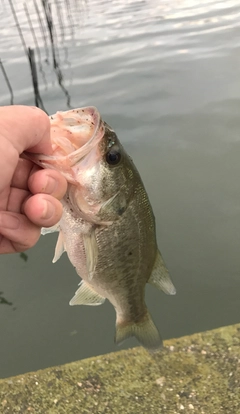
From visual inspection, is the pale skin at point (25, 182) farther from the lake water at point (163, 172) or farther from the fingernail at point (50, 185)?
the lake water at point (163, 172)

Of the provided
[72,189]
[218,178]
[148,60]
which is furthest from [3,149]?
[148,60]

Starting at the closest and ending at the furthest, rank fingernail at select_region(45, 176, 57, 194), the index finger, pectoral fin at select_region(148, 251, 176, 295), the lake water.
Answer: the index finger < fingernail at select_region(45, 176, 57, 194) < pectoral fin at select_region(148, 251, 176, 295) < the lake water

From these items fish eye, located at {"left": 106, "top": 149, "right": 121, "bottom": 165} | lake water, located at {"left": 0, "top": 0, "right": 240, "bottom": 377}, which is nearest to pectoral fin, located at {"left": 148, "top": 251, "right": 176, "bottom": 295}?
fish eye, located at {"left": 106, "top": 149, "right": 121, "bottom": 165}

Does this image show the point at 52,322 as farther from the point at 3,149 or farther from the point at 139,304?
the point at 3,149

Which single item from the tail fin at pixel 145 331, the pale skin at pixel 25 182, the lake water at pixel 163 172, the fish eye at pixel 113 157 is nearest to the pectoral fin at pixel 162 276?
→ the tail fin at pixel 145 331

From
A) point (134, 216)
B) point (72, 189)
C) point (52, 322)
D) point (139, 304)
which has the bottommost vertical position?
point (52, 322)

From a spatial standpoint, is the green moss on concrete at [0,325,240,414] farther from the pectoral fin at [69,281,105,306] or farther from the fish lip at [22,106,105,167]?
the fish lip at [22,106,105,167]

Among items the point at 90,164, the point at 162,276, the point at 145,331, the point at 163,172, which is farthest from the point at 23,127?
the point at 163,172

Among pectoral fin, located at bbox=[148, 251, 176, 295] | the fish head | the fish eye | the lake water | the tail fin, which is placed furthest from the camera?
the lake water
